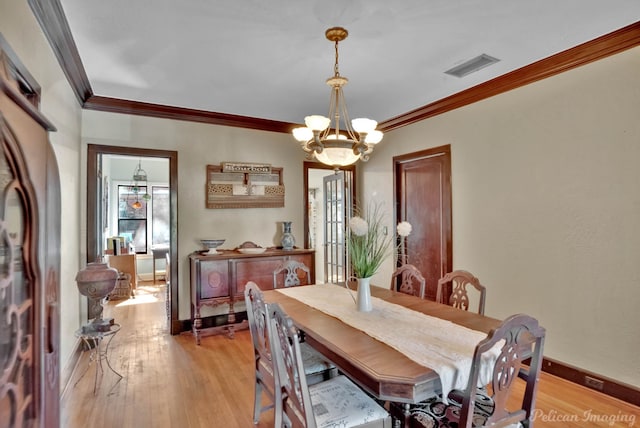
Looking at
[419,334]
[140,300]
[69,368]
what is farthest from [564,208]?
[140,300]

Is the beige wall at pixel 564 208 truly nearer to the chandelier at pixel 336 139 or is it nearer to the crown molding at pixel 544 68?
the crown molding at pixel 544 68

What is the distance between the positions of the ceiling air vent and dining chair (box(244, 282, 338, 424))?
2529 millimetres

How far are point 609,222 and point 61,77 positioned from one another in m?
4.39

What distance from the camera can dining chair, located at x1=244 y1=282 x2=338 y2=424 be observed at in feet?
6.19

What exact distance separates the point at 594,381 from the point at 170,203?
4378mm

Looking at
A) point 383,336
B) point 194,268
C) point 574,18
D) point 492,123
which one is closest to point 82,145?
point 194,268

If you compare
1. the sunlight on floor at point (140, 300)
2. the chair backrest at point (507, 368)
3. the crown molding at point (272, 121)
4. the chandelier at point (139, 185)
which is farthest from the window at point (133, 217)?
the chair backrest at point (507, 368)

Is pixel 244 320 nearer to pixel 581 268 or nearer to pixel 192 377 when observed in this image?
pixel 192 377

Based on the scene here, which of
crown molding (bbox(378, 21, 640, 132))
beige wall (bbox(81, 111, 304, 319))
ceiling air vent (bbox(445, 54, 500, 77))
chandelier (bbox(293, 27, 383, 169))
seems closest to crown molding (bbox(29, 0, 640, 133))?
crown molding (bbox(378, 21, 640, 132))

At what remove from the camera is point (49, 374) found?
1.33 meters

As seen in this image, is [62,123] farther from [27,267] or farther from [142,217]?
[142,217]

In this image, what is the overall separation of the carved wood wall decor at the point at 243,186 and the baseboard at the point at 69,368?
1.96m

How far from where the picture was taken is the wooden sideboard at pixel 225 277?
3.84 meters

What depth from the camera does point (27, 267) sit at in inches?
46.5
